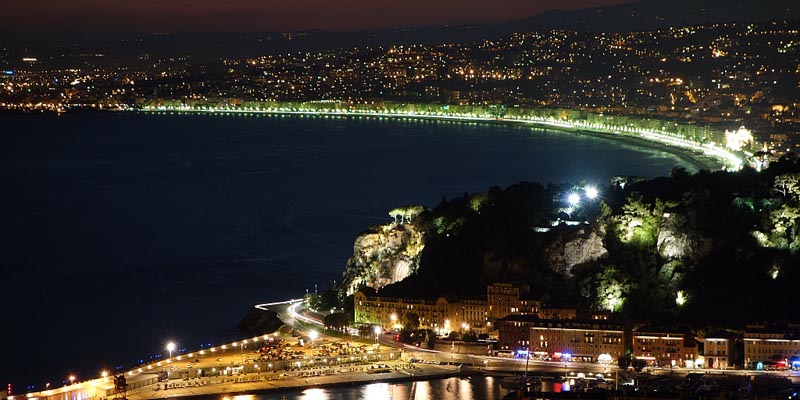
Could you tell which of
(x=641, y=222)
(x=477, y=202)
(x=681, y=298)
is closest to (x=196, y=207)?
(x=477, y=202)

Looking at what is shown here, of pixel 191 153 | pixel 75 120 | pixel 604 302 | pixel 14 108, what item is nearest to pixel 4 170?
pixel 191 153

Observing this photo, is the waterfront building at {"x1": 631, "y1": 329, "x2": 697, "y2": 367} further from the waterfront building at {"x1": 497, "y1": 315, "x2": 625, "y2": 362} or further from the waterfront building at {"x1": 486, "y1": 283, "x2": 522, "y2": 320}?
the waterfront building at {"x1": 486, "y1": 283, "x2": 522, "y2": 320}

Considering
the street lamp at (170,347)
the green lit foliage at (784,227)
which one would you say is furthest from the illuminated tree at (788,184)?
the street lamp at (170,347)

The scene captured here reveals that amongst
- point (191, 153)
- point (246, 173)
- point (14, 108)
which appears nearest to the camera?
point (246, 173)

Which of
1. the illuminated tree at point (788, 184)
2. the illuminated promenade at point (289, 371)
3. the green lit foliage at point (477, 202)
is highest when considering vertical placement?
the green lit foliage at point (477, 202)

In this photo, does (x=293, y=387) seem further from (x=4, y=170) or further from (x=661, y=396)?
(x=4, y=170)

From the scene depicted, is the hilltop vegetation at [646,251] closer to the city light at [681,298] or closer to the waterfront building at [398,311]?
the city light at [681,298]

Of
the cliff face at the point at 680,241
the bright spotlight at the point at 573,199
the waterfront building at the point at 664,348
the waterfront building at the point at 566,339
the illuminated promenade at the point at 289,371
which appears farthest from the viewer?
the bright spotlight at the point at 573,199
